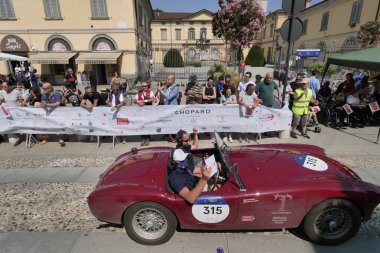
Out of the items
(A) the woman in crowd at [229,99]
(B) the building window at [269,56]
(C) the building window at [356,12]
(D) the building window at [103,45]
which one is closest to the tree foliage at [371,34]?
(C) the building window at [356,12]

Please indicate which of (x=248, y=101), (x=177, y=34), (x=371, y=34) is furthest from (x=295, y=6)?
(x=177, y=34)

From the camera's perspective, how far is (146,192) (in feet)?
9.09

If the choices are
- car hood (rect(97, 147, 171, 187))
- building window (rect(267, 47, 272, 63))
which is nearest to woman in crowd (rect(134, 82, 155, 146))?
car hood (rect(97, 147, 171, 187))

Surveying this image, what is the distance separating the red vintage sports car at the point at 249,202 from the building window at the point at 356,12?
27139 mm

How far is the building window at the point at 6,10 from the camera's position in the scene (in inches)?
666

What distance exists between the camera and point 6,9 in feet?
56.1

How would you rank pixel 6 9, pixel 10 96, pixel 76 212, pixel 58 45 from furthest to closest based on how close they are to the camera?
1. pixel 58 45
2. pixel 6 9
3. pixel 10 96
4. pixel 76 212

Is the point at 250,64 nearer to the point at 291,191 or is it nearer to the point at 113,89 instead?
the point at 113,89

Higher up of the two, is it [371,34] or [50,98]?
[371,34]

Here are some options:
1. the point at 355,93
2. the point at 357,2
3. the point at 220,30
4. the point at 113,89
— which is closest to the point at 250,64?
the point at 357,2

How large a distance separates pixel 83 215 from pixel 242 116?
14.4 ft

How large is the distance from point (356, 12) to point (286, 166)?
28.1 meters

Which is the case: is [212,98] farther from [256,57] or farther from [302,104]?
[256,57]

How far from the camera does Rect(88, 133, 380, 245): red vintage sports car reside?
2707 millimetres
